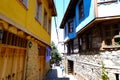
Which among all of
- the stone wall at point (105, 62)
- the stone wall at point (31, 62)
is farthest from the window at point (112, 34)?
the stone wall at point (31, 62)

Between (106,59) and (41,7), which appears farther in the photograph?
(41,7)

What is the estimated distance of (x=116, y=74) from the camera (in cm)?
651

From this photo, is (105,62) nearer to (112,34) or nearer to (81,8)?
(112,34)

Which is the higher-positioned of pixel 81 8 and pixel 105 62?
pixel 81 8

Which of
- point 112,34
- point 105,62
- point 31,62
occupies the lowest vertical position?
point 105,62

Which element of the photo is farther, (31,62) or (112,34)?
(112,34)

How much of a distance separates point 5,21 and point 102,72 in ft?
20.0

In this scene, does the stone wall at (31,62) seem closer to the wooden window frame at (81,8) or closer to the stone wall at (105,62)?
the stone wall at (105,62)

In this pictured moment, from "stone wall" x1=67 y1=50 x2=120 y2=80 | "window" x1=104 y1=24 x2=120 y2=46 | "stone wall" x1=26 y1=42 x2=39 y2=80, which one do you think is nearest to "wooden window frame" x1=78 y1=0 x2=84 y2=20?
"window" x1=104 y1=24 x2=120 y2=46

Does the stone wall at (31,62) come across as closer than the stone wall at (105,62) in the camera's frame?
Yes

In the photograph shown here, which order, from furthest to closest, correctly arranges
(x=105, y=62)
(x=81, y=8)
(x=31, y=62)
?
(x=81, y=8) < (x=105, y=62) < (x=31, y=62)

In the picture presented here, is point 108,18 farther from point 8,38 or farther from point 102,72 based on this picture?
point 8,38

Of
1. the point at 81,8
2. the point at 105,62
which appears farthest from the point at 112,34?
the point at 81,8

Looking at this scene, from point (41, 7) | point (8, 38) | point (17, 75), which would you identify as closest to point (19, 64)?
point (17, 75)
